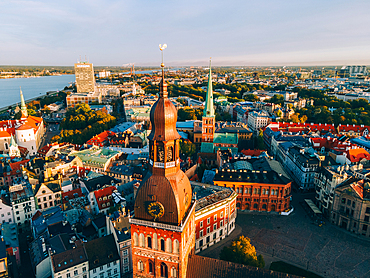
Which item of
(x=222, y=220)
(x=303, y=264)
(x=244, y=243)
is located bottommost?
(x=303, y=264)

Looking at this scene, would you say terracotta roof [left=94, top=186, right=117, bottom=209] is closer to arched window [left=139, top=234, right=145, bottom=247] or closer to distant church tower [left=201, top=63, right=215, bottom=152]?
arched window [left=139, top=234, right=145, bottom=247]

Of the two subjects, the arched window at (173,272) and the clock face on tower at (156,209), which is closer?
the clock face on tower at (156,209)

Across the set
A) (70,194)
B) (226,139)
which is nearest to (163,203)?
(70,194)

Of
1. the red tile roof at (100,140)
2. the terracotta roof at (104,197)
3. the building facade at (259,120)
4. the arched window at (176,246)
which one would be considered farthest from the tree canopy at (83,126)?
the arched window at (176,246)

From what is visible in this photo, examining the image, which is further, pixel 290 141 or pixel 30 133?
pixel 30 133

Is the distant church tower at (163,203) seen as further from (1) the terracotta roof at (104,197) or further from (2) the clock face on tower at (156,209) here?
(1) the terracotta roof at (104,197)

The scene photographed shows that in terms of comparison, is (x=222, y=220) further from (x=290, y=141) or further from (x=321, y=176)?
(x=290, y=141)

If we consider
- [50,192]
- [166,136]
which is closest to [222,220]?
[166,136]
